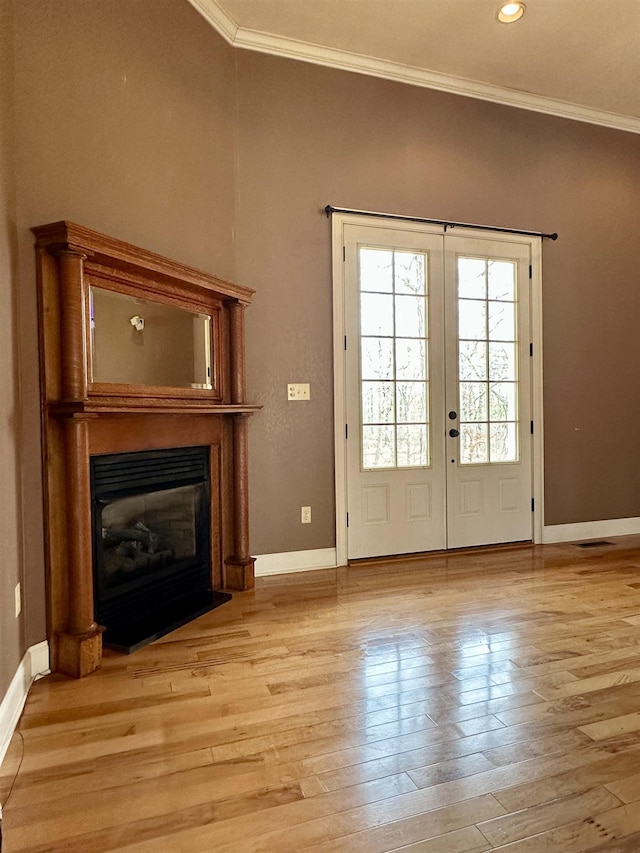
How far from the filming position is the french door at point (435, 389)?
3.98 m

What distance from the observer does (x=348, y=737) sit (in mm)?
1862

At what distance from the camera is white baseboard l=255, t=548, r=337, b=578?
3.73m

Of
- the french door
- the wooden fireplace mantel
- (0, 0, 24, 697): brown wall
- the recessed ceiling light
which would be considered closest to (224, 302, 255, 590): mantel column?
the wooden fireplace mantel

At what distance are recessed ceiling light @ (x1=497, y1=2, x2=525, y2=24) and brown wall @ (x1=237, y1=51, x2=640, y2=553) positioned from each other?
720mm

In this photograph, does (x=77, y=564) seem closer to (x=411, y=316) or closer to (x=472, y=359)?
(x=411, y=316)

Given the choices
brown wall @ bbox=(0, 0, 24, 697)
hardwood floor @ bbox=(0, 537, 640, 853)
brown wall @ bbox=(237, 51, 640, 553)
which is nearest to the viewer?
hardwood floor @ bbox=(0, 537, 640, 853)

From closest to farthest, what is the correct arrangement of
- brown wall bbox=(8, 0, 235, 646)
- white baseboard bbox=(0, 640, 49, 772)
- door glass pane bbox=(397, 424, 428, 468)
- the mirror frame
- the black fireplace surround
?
white baseboard bbox=(0, 640, 49, 772) < brown wall bbox=(8, 0, 235, 646) < the mirror frame < the black fireplace surround < door glass pane bbox=(397, 424, 428, 468)

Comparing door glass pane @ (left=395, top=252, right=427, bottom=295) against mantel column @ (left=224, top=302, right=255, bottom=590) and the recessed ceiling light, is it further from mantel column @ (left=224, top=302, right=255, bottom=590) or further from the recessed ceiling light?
the recessed ceiling light

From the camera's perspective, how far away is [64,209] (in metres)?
2.42

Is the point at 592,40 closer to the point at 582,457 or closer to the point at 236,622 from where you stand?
the point at 582,457

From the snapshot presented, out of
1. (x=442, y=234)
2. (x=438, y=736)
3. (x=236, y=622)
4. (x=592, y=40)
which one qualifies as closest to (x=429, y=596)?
(x=236, y=622)

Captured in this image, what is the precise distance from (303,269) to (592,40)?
2.38 meters

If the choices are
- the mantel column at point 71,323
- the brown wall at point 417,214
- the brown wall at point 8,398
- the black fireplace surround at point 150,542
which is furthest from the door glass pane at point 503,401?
the brown wall at point 8,398

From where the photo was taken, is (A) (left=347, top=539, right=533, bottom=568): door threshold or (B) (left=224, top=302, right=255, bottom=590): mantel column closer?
(B) (left=224, top=302, right=255, bottom=590): mantel column
